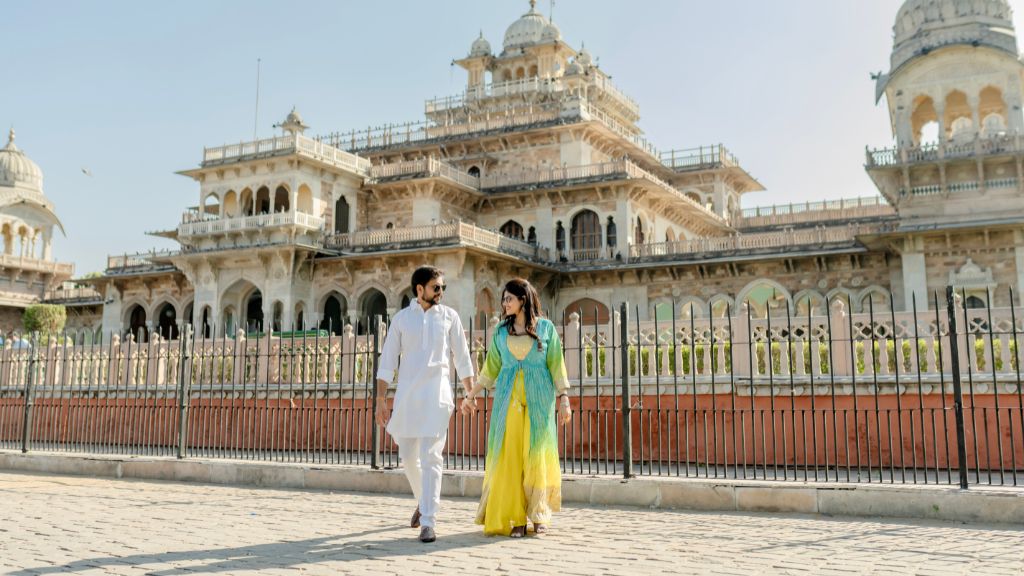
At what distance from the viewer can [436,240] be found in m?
23.8

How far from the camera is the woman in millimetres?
5301

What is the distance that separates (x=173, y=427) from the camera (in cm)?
1251

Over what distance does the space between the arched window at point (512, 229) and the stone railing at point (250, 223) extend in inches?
244

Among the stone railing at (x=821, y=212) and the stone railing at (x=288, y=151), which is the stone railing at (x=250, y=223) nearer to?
the stone railing at (x=288, y=151)

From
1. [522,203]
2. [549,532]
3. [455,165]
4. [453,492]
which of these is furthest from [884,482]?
[455,165]

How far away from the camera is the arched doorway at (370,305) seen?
1027 inches

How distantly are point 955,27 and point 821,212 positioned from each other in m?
10.6

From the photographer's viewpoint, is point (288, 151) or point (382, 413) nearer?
point (382, 413)

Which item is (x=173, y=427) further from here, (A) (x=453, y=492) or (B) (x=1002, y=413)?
(B) (x=1002, y=413)

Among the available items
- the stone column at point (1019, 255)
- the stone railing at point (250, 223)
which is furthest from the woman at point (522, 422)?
the stone railing at point (250, 223)

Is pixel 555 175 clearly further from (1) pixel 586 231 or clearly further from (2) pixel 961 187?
(2) pixel 961 187

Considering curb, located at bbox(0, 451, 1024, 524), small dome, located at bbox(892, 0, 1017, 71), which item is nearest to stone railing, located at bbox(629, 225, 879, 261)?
small dome, located at bbox(892, 0, 1017, 71)

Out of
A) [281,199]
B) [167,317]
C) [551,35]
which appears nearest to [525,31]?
[551,35]

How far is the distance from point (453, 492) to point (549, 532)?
2300mm
